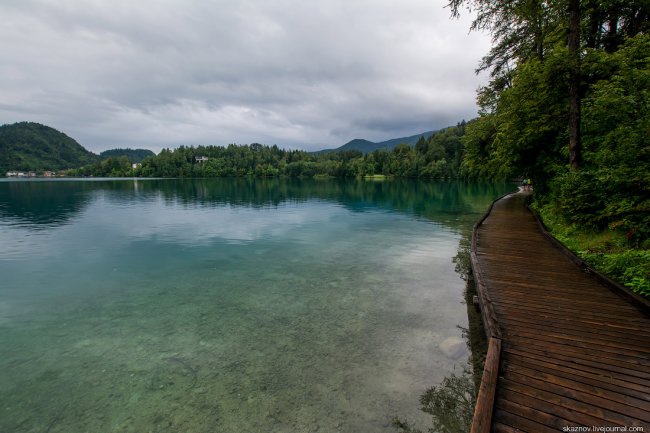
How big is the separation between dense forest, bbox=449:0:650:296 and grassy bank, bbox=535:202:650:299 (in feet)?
0.10

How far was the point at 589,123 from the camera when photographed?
14.6 m

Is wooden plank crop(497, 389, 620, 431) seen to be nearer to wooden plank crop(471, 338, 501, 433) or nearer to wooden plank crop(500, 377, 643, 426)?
wooden plank crop(500, 377, 643, 426)

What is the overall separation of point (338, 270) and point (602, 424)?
37.8 ft

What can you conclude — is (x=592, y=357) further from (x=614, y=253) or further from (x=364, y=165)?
(x=364, y=165)

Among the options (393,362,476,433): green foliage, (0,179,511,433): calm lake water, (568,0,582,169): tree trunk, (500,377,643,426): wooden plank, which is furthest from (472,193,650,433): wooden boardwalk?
(568,0,582,169): tree trunk

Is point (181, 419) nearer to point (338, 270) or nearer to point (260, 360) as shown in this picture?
point (260, 360)

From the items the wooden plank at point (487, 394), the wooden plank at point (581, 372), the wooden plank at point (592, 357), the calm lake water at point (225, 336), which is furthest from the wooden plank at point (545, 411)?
the calm lake water at point (225, 336)

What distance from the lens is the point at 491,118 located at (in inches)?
1142

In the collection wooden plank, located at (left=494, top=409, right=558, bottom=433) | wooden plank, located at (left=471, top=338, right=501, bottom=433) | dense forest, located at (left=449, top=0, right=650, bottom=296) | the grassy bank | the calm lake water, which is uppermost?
dense forest, located at (left=449, top=0, right=650, bottom=296)

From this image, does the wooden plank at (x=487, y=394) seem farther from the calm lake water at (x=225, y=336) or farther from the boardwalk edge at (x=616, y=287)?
the boardwalk edge at (x=616, y=287)

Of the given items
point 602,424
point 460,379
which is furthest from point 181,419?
point 602,424

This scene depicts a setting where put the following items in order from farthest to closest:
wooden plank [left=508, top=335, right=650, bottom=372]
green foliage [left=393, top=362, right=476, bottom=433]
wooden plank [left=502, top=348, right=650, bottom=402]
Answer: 1. green foliage [left=393, top=362, right=476, bottom=433]
2. wooden plank [left=508, top=335, right=650, bottom=372]
3. wooden plank [left=502, top=348, right=650, bottom=402]

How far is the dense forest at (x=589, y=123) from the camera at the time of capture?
10087 mm

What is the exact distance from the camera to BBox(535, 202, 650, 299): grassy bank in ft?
25.5
